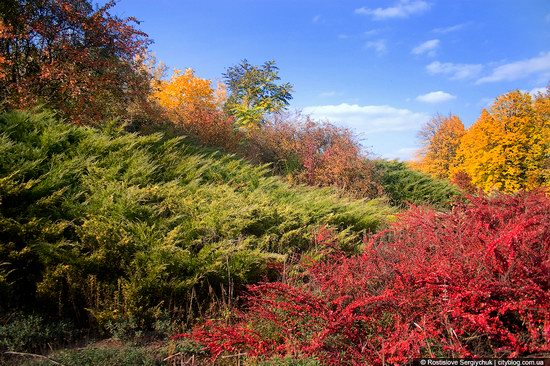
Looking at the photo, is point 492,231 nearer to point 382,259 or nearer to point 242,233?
point 382,259

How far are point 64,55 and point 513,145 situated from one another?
70.5ft

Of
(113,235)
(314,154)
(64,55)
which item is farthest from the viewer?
(314,154)

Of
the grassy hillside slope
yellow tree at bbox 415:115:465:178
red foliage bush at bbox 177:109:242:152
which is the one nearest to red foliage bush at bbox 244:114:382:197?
red foliage bush at bbox 177:109:242:152

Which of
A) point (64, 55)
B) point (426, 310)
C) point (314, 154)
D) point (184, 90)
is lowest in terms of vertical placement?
point (426, 310)

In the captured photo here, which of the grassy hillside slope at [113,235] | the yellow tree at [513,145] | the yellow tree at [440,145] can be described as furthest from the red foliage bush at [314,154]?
the yellow tree at [440,145]

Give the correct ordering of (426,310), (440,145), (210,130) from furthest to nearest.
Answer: (440,145)
(210,130)
(426,310)

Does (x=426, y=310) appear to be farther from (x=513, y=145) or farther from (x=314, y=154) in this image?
(x=513, y=145)

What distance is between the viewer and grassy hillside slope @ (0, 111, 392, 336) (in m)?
4.02

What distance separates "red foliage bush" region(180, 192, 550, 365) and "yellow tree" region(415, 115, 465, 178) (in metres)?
27.5

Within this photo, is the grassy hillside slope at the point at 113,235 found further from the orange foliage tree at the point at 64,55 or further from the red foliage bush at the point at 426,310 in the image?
the orange foliage tree at the point at 64,55

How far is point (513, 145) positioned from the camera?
68.4 feet

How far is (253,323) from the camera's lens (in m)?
3.68

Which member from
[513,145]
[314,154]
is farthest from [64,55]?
[513,145]

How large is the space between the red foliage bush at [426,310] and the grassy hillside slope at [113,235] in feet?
2.50
